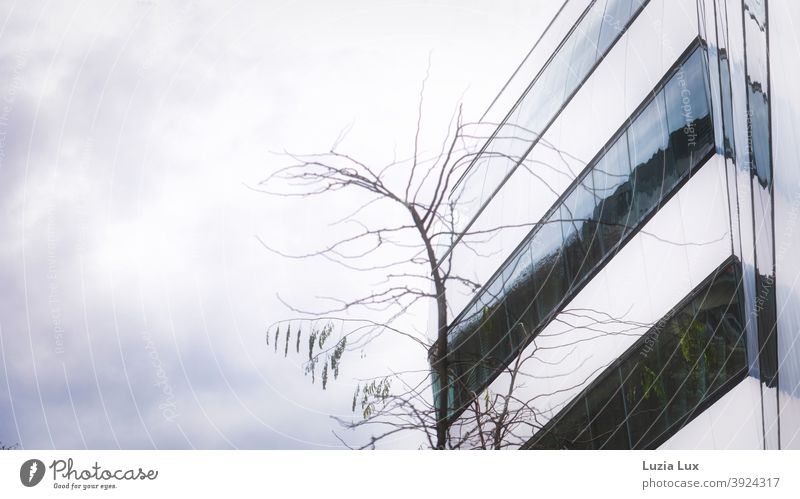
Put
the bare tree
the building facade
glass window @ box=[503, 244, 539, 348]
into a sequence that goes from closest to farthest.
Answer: the building facade < the bare tree < glass window @ box=[503, 244, 539, 348]

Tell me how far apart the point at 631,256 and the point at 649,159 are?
429mm

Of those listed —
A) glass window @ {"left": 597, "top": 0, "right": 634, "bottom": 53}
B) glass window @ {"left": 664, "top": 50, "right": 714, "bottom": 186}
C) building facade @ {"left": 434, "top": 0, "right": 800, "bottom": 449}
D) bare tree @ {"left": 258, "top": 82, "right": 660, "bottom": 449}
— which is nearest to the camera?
building facade @ {"left": 434, "top": 0, "right": 800, "bottom": 449}

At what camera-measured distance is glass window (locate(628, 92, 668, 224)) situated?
2.77 m

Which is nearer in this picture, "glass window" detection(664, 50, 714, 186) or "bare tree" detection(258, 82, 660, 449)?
"bare tree" detection(258, 82, 660, 449)

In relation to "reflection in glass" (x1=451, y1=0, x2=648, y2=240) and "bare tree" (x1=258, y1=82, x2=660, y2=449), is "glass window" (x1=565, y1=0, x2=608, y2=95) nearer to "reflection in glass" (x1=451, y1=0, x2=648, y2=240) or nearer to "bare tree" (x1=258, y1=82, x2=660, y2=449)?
"reflection in glass" (x1=451, y1=0, x2=648, y2=240)

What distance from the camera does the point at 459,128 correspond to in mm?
2775

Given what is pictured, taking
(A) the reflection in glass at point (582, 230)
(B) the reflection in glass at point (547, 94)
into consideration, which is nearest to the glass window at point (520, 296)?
(A) the reflection in glass at point (582, 230)

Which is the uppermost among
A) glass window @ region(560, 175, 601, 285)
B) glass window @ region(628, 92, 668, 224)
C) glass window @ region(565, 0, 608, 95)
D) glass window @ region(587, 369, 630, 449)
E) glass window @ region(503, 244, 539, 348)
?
glass window @ region(565, 0, 608, 95)

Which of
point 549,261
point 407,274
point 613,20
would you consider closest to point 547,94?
point 613,20

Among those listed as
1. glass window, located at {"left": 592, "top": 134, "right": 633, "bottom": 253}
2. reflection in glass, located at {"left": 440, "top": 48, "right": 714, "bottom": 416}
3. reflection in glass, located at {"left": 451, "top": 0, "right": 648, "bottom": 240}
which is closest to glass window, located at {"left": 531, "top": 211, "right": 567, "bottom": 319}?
reflection in glass, located at {"left": 440, "top": 48, "right": 714, "bottom": 416}

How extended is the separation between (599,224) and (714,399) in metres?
0.85
